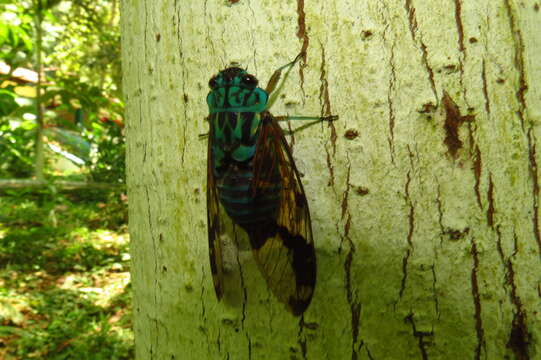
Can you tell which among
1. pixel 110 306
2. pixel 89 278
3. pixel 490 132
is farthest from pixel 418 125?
pixel 89 278

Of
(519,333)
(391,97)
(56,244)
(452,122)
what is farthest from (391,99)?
(56,244)

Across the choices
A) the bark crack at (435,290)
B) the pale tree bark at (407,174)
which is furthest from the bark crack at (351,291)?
the bark crack at (435,290)

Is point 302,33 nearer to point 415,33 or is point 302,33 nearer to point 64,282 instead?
point 415,33

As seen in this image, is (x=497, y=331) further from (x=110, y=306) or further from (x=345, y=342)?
(x=110, y=306)

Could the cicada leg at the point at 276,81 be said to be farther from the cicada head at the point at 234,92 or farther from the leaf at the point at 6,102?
the leaf at the point at 6,102

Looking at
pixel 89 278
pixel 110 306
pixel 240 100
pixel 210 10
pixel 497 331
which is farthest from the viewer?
pixel 89 278

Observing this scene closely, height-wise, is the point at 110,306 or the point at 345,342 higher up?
the point at 345,342
